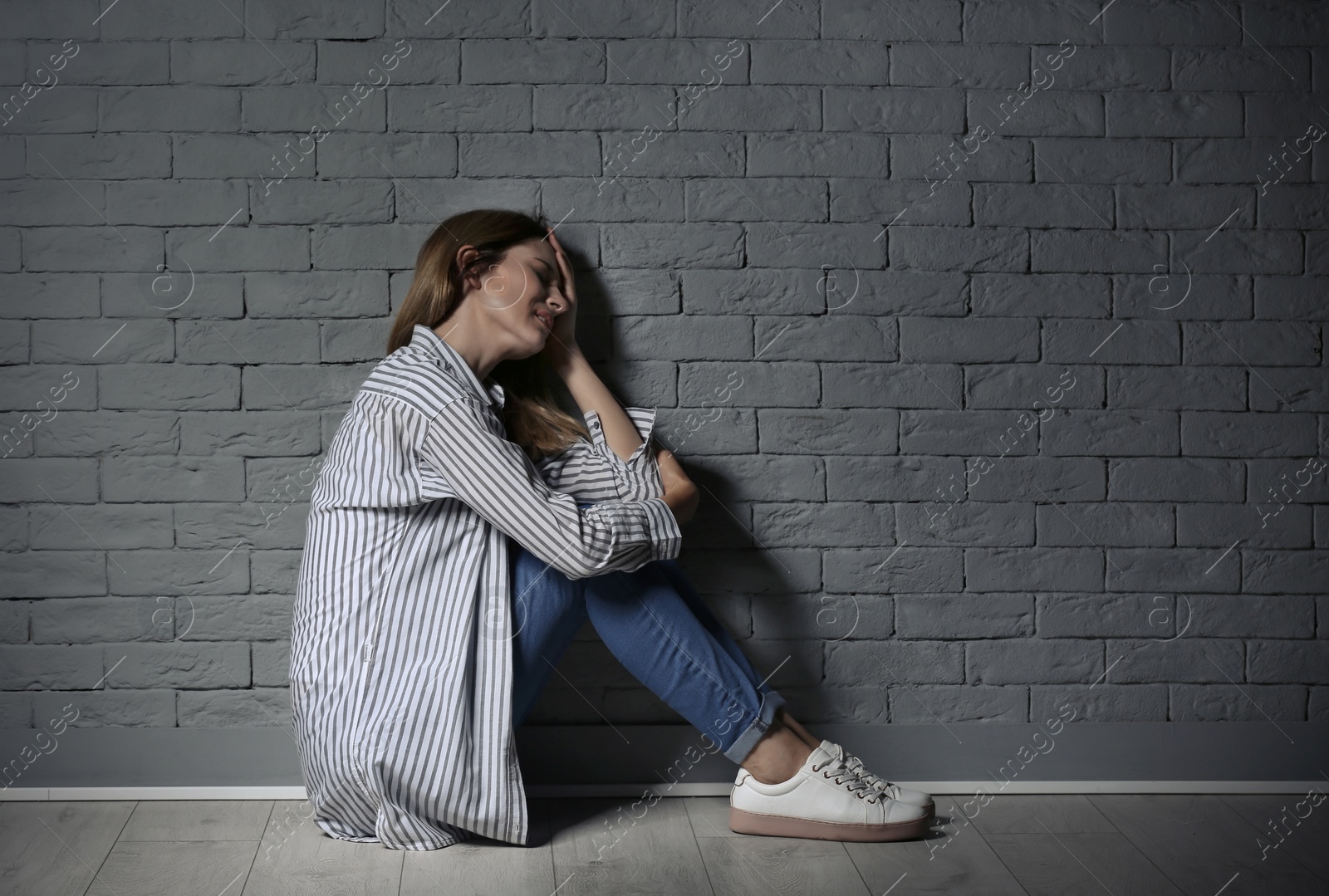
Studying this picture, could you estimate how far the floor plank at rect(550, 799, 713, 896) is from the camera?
145 centimetres

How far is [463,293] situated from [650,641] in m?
0.63

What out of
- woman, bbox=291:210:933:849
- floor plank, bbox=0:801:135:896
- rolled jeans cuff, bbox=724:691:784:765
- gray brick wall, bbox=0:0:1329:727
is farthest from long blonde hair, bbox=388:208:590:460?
floor plank, bbox=0:801:135:896

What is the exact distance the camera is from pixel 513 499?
146cm

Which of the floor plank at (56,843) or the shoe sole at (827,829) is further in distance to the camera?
the shoe sole at (827,829)

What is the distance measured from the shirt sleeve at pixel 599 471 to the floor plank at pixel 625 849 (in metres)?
0.54

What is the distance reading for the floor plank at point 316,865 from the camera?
1.43 meters

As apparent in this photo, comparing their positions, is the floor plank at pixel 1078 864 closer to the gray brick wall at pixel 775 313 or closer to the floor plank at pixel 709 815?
the gray brick wall at pixel 775 313

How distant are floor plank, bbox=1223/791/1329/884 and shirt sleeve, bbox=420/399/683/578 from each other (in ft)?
3.74

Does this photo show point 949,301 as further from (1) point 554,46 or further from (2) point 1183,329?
(1) point 554,46

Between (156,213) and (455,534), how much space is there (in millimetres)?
808

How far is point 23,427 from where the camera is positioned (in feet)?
5.81

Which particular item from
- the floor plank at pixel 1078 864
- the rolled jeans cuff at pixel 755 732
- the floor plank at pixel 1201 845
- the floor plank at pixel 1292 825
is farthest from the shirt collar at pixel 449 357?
the floor plank at pixel 1292 825

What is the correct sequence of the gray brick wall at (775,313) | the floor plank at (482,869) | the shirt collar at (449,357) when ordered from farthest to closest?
the gray brick wall at (775,313) < the shirt collar at (449,357) < the floor plank at (482,869)

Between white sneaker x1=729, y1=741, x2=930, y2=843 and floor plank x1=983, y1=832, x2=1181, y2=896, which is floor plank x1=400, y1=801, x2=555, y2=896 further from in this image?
→ floor plank x1=983, y1=832, x2=1181, y2=896
